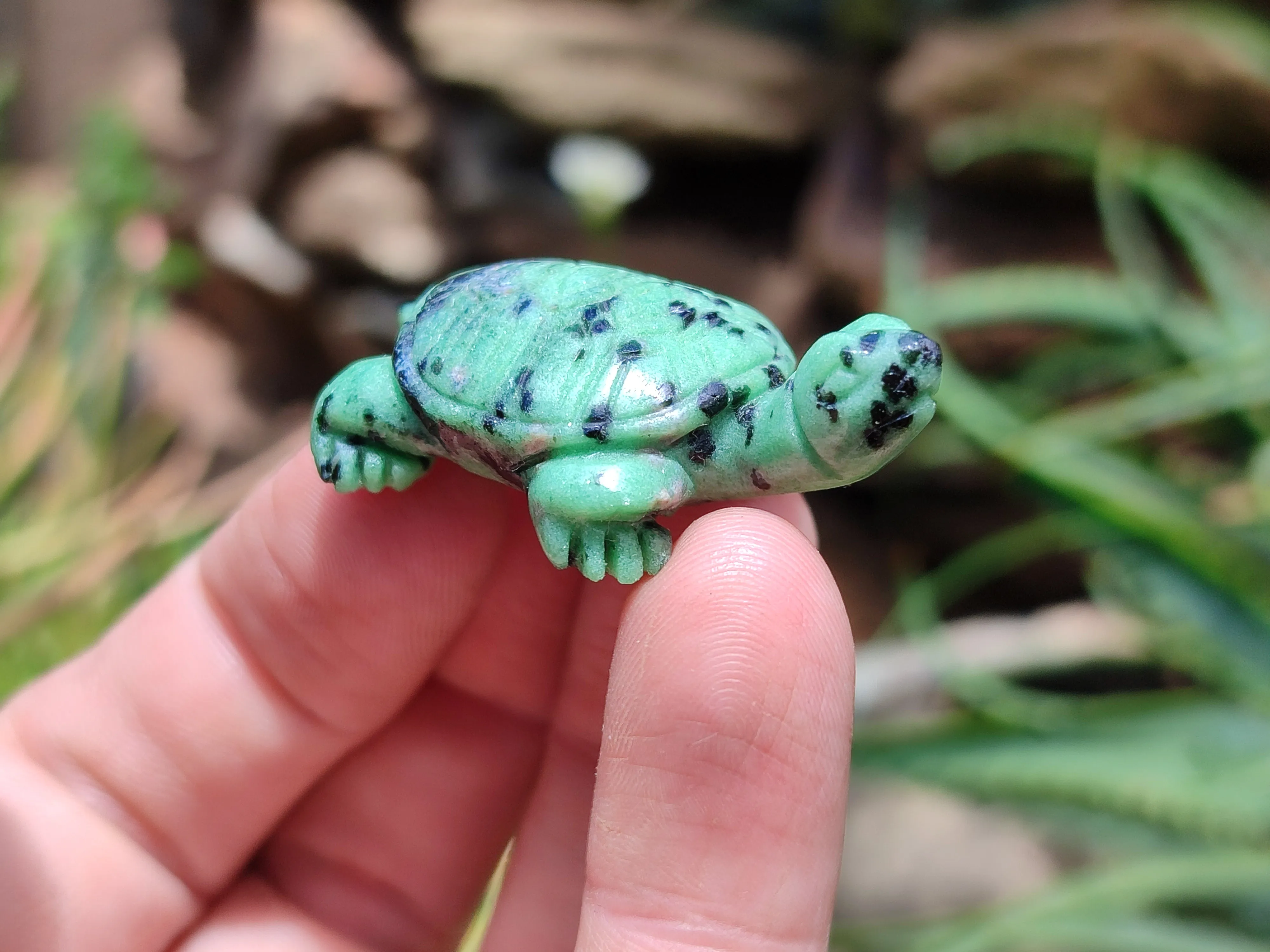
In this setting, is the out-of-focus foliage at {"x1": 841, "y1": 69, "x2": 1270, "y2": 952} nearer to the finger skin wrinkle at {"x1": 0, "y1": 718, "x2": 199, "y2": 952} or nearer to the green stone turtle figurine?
the green stone turtle figurine

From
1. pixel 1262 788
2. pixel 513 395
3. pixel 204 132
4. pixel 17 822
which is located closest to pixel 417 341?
pixel 513 395

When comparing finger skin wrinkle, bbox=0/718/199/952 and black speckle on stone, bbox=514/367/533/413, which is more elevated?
black speckle on stone, bbox=514/367/533/413

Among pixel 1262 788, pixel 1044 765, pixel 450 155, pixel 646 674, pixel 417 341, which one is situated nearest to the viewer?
pixel 646 674

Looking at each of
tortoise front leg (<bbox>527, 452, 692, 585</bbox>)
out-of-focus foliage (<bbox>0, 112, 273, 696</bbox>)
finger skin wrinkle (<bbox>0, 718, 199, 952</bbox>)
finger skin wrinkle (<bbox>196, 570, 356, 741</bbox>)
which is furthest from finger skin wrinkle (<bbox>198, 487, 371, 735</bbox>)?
out-of-focus foliage (<bbox>0, 112, 273, 696</bbox>)

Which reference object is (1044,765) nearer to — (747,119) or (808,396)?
(808,396)

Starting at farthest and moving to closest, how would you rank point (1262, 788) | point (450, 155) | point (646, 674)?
point (450, 155) < point (1262, 788) < point (646, 674)
